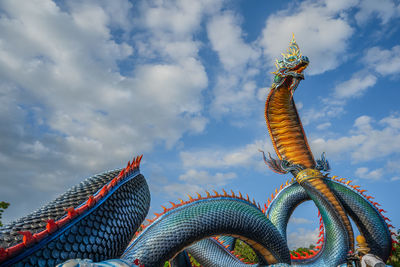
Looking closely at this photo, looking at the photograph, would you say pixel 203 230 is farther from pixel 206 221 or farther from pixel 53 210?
pixel 53 210

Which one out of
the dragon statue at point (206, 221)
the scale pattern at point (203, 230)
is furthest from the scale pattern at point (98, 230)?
the scale pattern at point (203, 230)

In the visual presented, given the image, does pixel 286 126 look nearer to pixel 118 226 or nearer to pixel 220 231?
pixel 220 231

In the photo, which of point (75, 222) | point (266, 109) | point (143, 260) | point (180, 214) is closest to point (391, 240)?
point (266, 109)

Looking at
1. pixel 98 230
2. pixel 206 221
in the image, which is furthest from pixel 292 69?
Result: pixel 98 230

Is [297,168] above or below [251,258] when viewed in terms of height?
above

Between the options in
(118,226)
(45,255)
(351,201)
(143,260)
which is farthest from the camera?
(351,201)

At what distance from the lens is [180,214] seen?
4.80m

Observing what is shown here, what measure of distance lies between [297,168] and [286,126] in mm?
1233

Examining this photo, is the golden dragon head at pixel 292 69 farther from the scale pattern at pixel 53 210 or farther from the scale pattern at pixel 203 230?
the scale pattern at pixel 53 210

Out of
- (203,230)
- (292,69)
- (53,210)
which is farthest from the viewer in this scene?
(292,69)

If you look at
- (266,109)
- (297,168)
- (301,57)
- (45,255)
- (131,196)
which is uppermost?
(301,57)

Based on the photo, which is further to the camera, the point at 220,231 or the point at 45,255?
the point at 220,231

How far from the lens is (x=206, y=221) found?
190 inches

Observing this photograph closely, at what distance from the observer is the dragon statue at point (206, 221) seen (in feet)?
8.15
